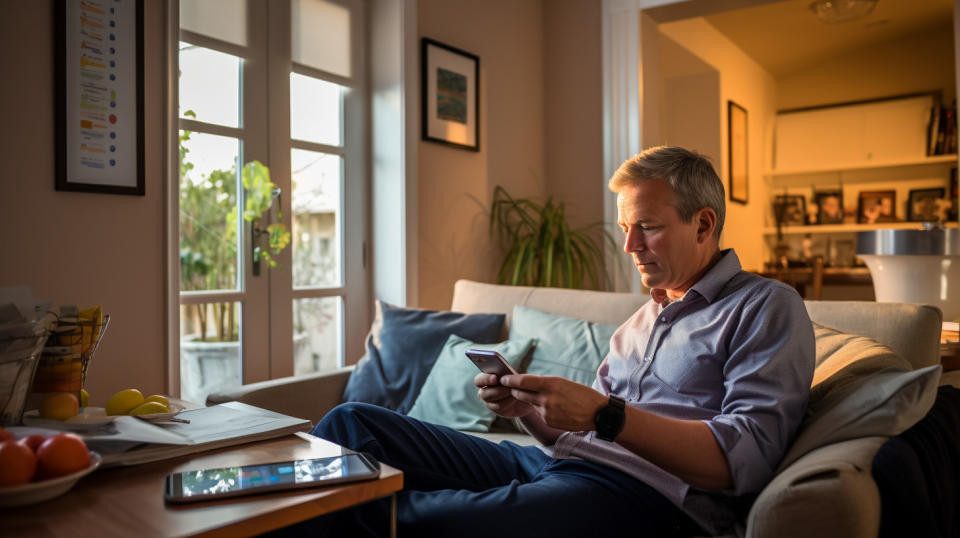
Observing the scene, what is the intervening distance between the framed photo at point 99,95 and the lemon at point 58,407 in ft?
3.54

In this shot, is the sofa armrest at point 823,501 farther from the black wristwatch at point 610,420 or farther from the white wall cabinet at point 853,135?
the white wall cabinet at point 853,135

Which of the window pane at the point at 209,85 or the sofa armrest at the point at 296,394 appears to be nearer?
the sofa armrest at the point at 296,394

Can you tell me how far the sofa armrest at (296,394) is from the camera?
6.89ft

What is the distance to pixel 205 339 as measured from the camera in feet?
8.75

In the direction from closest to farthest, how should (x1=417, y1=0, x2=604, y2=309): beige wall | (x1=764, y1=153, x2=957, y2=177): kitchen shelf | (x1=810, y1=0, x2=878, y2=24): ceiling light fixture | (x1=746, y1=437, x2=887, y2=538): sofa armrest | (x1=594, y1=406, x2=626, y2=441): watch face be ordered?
(x1=746, y1=437, x2=887, y2=538): sofa armrest
(x1=594, y1=406, x2=626, y2=441): watch face
(x1=417, y1=0, x2=604, y2=309): beige wall
(x1=810, y1=0, x2=878, y2=24): ceiling light fixture
(x1=764, y1=153, x2=957, y2=177): kitchen shelf

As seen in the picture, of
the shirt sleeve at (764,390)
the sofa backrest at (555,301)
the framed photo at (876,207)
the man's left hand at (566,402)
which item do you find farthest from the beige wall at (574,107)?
the framed photo at (876,207)

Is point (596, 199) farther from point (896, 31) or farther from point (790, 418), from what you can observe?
point (896, 31)

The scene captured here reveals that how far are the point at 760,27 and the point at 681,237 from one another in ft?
15.3

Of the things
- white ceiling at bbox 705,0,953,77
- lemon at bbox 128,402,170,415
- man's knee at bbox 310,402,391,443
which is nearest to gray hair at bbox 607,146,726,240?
man's knee at bbox 310,402,391,443

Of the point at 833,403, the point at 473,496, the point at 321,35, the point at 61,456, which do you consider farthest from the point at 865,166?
the point at 61,456

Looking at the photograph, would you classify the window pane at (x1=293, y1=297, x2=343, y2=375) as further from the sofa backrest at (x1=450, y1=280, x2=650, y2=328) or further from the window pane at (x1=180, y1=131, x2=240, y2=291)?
the sofa backrest at (x1=450, y1=280, x2=650, y2=328)

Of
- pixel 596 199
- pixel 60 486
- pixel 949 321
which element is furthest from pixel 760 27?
pixel 60 486

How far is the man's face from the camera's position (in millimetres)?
1460

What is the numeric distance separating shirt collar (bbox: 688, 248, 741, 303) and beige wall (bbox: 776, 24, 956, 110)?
18.7 ft
